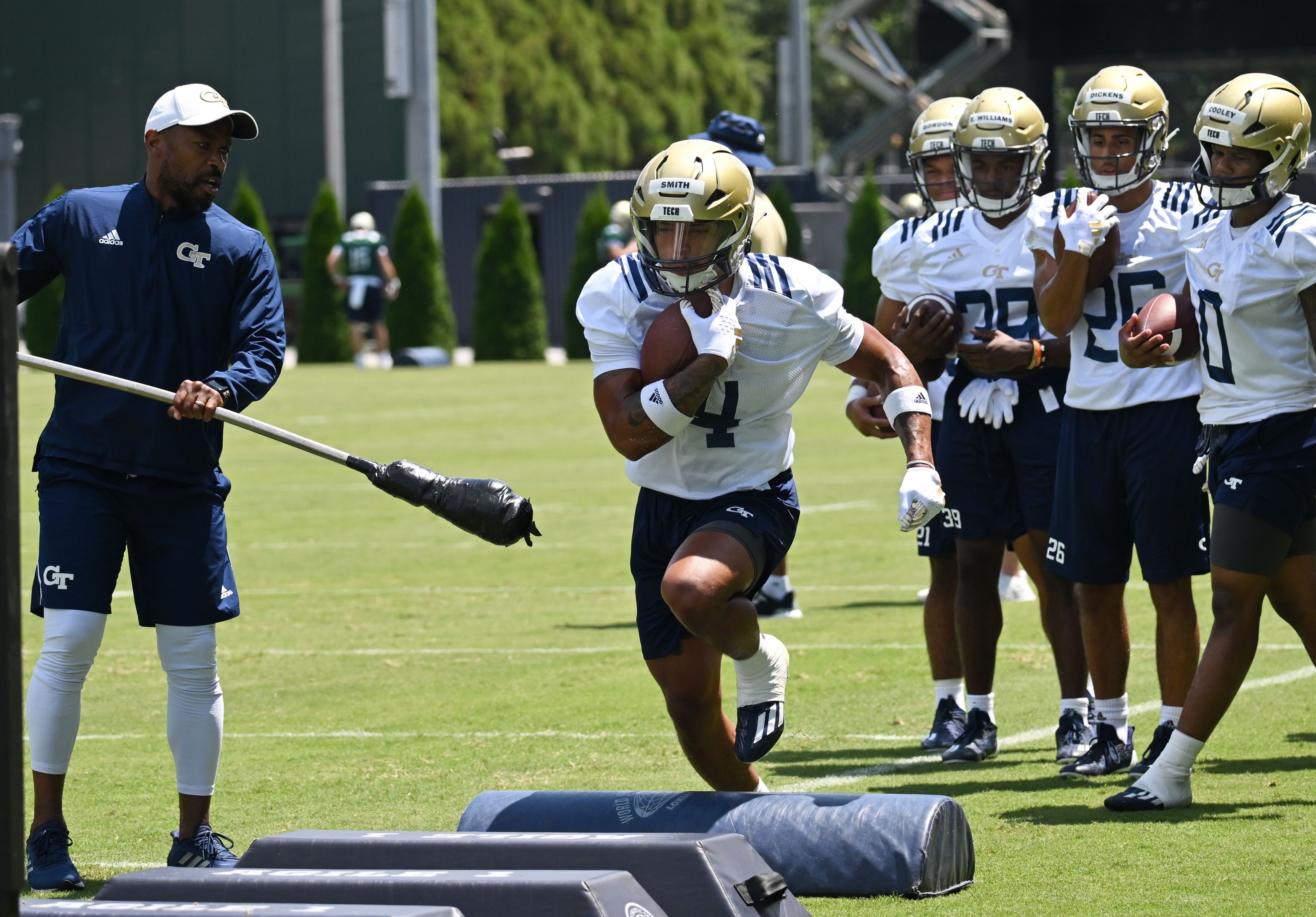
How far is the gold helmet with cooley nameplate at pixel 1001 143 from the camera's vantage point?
6.94 m

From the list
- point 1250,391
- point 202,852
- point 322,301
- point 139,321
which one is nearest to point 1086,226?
point 1250,391

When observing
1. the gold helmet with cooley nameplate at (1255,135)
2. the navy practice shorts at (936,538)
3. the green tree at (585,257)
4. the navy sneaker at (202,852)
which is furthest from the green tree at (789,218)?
the navy sneaker at (202,852)

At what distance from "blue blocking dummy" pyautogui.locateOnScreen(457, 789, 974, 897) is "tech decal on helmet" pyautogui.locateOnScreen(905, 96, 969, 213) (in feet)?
10.4

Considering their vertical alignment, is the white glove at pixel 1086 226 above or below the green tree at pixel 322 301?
above

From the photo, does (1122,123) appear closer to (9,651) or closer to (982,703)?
(982,703)

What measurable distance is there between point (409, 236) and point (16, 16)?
20706 mm

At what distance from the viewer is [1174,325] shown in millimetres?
6109

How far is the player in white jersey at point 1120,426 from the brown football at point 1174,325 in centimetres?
28

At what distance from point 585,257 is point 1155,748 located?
Result: 81.6ft

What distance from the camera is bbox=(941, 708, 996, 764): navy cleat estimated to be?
22.5ft

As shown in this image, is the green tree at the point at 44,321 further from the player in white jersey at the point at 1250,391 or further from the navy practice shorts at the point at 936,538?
the player in white jersey at the point at 1250,391

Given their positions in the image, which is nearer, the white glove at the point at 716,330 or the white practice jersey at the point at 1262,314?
the white glove at the point at 716,330

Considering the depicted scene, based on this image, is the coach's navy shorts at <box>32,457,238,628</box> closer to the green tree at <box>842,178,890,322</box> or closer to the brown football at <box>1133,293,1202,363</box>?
the brown football at <box>1133,293,1202,363</box>

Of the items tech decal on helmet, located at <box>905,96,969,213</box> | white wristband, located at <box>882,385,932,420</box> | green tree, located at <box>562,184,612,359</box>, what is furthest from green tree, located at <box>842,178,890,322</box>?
white wristband, located at <box>882,385,932,420</box>
